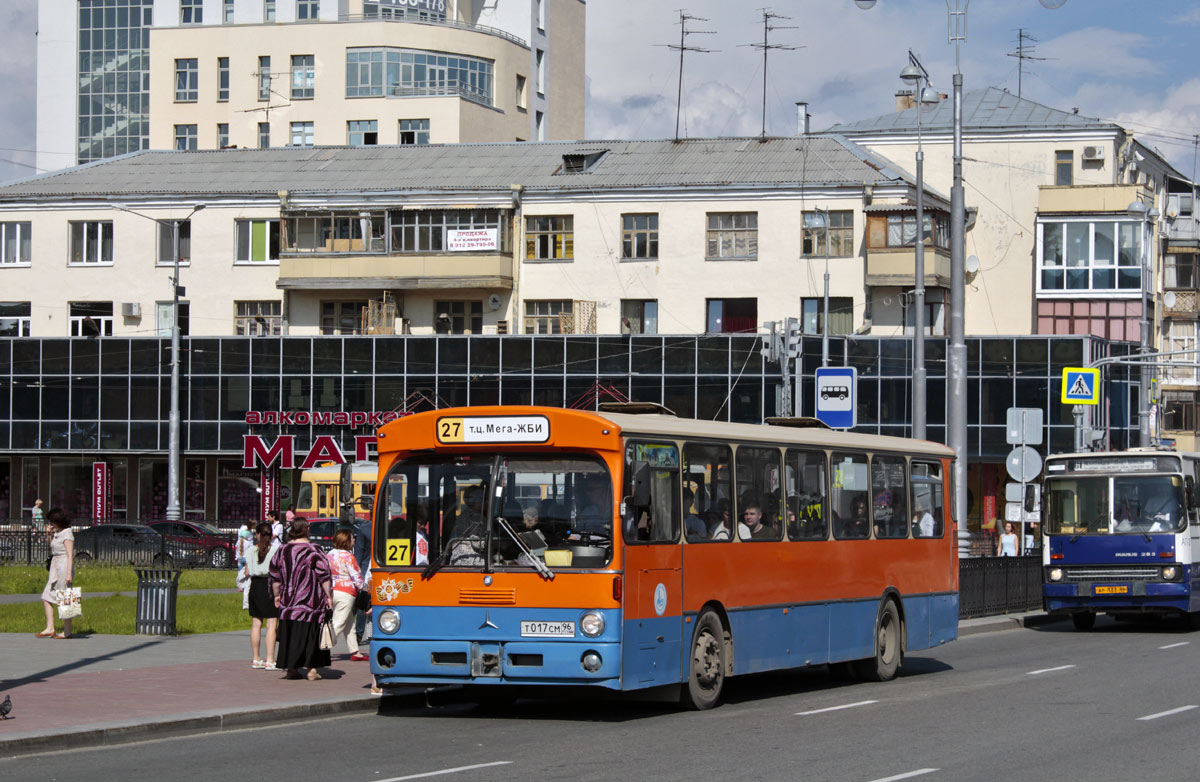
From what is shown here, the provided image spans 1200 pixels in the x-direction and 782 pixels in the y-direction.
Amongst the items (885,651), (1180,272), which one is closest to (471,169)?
(1180,272)

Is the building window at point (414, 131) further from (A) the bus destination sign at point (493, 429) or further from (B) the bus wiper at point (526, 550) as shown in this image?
(B) the bus wiper at point (526, 550)

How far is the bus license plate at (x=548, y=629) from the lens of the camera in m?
13.8

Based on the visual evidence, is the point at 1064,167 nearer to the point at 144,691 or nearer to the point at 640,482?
the point at 640,482

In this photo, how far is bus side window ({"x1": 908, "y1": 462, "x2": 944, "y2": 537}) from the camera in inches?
772

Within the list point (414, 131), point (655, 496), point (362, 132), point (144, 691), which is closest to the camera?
point (655, 496)

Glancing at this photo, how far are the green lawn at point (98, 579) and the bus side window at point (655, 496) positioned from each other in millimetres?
19207

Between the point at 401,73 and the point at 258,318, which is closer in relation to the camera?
the point at 258,318

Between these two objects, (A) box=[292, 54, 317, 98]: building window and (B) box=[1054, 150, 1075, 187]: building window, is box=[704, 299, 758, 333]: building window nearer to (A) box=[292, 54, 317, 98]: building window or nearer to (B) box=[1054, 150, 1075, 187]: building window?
(B) box=[1054, 150, 1075, 187]: building window

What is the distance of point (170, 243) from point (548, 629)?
56348mm

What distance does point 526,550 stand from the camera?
1409cm

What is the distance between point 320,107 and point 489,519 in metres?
74.3

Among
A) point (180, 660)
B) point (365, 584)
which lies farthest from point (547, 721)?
point (180, 660)

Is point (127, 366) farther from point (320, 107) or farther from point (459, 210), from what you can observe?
point (320, 107)

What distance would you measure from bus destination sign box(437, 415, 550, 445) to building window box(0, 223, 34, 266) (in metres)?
58.1
